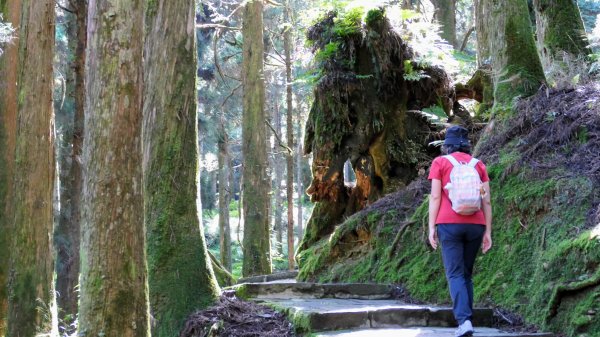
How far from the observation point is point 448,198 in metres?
6.15

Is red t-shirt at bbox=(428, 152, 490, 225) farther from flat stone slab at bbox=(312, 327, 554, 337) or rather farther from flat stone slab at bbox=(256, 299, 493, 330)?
flat stone slab at bbox=(256, 299, 493, 330)

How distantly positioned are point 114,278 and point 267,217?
414 inches

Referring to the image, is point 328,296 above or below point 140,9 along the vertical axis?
below

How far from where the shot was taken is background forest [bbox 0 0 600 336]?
21.5ft

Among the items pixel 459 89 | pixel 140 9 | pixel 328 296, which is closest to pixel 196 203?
pixel 328 296

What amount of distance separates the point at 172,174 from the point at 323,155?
5099mm

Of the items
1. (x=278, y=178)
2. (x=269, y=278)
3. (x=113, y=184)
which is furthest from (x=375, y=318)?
(x=278, y=178)

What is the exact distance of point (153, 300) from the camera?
822cm

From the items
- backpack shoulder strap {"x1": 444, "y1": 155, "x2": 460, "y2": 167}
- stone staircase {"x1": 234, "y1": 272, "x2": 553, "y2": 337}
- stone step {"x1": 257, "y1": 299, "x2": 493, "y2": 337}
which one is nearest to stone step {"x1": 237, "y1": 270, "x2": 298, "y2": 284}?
stone staircase {"x1": 234, "y1": 272, "x2": 553, "y2": 337}

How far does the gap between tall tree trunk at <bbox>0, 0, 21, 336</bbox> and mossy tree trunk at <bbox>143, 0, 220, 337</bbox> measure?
5.11 m

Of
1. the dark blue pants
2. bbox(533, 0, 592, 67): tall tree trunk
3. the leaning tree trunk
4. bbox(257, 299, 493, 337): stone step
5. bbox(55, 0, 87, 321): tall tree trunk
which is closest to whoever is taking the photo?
the dark blue pants

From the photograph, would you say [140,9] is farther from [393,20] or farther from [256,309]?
[393,20]

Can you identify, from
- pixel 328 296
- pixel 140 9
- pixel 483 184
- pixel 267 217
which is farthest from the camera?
pixel 267 217

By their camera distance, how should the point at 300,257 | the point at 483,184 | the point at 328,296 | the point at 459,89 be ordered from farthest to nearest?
1. the point at 459,89
2. the point at 300,257
3. the point at 328,296
4. the point at 483,184
